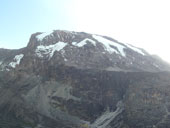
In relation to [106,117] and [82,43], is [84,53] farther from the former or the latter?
[106,117]

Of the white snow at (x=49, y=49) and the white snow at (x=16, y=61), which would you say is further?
the white snow at (x=16, y=61)

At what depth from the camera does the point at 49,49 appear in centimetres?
9531

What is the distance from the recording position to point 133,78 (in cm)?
7412

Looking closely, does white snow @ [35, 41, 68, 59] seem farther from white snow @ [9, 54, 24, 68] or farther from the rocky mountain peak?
white snow @ [9, 54, 24, 68]

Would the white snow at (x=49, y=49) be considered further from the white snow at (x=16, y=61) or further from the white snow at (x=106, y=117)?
the white snow at (x=106, y=117)

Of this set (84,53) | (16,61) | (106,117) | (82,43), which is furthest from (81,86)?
(16,61)

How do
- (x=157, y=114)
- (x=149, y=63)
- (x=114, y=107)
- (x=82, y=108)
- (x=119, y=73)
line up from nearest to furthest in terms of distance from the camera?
(x=157, y=114), (x=114, y=107), (x=82, y=108), (x=119, y=73), (x=149, y=63)

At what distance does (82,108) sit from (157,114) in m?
27.0

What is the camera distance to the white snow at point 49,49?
9335 cm

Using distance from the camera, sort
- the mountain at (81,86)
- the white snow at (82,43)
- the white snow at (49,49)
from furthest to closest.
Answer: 1. the white snow at (82,43)
2. the white snow at (49,49)
3. the mountain at (81,86)

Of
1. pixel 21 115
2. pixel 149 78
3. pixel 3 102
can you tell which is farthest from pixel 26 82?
pixel 149 78

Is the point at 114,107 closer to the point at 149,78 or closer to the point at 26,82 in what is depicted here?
the point at 149,78

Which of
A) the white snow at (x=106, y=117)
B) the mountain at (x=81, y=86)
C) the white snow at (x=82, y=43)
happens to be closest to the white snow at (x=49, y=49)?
the mountain at (x=81, y=86)

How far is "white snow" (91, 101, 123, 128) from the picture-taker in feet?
198
